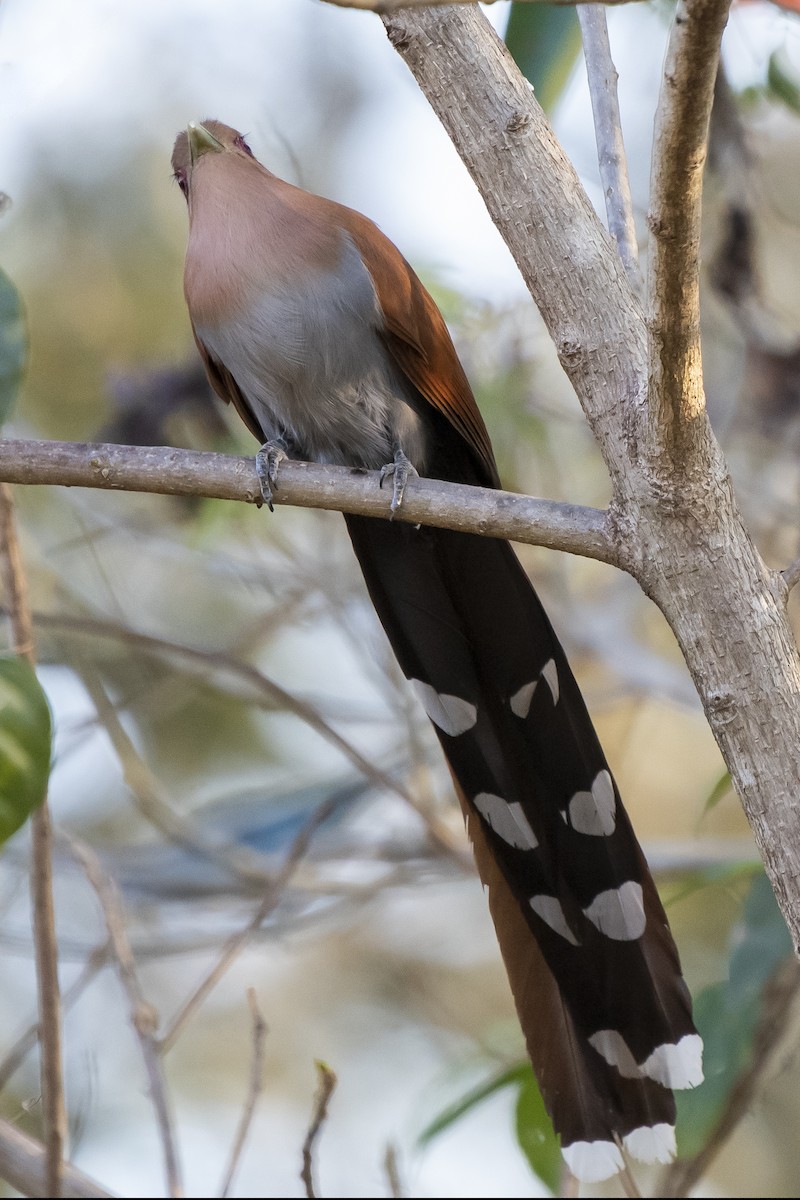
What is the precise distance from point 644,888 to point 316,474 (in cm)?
84

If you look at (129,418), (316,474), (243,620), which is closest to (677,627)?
(316,474)

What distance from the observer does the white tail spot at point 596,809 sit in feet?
6.43

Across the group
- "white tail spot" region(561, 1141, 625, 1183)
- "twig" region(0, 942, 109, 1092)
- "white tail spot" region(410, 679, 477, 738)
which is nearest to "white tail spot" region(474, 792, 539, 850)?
"white tail spot" region(410, 679, 477, 738)

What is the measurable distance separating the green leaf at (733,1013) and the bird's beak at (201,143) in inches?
66.6

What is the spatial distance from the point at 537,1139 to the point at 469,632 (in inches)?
35.6

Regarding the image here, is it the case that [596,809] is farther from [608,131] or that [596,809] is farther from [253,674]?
[608,131]

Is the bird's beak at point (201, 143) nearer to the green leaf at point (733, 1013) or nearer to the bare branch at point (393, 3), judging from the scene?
the bare branch at point (393, 3)

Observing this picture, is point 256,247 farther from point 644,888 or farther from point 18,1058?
point 18,1058

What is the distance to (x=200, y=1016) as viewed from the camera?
4.88 m

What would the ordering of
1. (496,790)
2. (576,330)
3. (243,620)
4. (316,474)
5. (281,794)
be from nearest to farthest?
(576,330) < (316,474) < (496,790) < (281,794) < (243,620)

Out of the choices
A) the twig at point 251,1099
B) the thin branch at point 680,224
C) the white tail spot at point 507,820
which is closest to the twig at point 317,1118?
the twig at point 251,1099

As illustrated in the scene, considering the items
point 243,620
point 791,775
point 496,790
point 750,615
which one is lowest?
point 791,775

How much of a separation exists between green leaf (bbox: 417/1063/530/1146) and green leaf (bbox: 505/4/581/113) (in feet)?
5.56

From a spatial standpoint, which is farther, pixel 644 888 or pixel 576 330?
pixel 644 888
